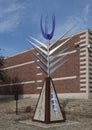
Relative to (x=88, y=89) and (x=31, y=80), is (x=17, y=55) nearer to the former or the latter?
(x=31, y=80)

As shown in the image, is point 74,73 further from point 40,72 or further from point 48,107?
point 48,107

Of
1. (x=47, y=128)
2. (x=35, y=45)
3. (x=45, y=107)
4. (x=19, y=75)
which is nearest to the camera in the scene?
(x=47, y=128)

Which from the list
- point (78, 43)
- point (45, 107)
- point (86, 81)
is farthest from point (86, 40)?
point (45, 107)

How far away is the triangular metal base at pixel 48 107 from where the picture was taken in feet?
63.5

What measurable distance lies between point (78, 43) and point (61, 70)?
180 inches

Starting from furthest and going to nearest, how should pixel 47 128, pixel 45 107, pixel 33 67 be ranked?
pixel 33 67 < pixel 45 107 < pixel 47 128

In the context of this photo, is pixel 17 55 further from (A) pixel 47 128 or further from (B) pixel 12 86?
(A) pixel 47 128

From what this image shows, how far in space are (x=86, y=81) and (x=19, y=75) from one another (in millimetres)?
17486

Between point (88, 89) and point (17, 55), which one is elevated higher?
point (17, 55)

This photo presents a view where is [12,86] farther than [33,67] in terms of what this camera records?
Yes

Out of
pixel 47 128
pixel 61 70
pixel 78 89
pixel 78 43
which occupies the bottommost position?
pixel 47 128

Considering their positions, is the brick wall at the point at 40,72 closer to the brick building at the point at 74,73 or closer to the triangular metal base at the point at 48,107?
the brick building at the point at 74,73

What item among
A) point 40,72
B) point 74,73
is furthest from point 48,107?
point 40,72

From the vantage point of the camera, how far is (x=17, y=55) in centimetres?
4881
